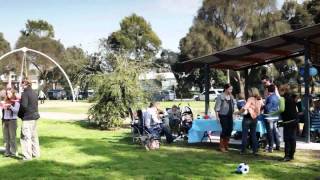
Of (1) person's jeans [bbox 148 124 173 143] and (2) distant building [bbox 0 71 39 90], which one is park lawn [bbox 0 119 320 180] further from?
(2) distant building [bbox 0 71 39 90]

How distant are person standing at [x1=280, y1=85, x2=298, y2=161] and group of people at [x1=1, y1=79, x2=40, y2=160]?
17.9ft

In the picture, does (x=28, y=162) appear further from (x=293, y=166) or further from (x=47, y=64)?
(x=47, y=64)

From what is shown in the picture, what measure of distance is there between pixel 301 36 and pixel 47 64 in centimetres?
6572

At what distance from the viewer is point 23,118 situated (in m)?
11.1

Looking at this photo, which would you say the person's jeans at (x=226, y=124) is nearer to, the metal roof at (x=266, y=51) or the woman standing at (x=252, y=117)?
the woman standing at (x=252, y=117)

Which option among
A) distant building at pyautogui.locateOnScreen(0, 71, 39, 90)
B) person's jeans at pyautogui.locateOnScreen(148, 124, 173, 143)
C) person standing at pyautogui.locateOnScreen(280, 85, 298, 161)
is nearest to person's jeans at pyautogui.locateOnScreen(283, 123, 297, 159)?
person standing at pyautogui.locateOnScreen(280, 85, 298, 161)

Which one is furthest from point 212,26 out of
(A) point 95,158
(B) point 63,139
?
(A) point 95,158

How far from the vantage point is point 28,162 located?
11055mm

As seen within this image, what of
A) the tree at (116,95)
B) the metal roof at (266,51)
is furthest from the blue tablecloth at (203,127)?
the tree at (116,95)

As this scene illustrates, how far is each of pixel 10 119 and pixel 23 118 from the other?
731 mm

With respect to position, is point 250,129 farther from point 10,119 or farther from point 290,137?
point 10,119

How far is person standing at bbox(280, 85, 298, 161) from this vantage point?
35.4 feet

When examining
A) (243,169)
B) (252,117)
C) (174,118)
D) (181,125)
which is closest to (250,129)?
(252,117)

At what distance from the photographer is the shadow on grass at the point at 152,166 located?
951 cm
